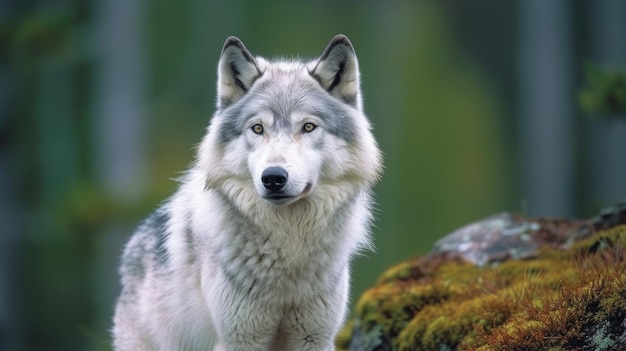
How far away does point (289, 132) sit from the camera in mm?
4570

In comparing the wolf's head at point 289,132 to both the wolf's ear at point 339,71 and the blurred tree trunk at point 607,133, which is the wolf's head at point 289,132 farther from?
the blurred tree trunk at point 607,133

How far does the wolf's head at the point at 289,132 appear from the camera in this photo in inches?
176

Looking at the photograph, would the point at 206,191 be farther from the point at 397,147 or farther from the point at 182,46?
the point at 182,46

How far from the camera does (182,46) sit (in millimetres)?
24312

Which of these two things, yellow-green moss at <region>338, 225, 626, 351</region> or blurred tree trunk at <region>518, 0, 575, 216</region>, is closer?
yellow-green moss at <region>338, 225, 626, 351</region>

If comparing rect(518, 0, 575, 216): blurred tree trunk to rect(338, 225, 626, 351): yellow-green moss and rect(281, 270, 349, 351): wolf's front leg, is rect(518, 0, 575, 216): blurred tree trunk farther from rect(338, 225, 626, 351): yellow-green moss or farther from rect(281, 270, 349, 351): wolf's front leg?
rect(281, 270, 349, 351): wolf's front leg

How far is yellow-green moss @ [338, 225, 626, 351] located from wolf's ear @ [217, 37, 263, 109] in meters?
1.87

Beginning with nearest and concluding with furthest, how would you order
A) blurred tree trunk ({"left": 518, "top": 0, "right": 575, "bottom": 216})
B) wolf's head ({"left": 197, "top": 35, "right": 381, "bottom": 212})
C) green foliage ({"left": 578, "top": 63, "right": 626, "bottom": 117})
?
wolf's head ({"left": 197, "top": 35, "right": 381, "bottom": 212}) < green foliage ({"left": 578, "top": 63, "right": 626, "bottom": 117}) < blurred tree trunk ({"left": 518, "top": 0, "right": 575, "bottom": 216})

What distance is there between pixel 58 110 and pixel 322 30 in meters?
7.48

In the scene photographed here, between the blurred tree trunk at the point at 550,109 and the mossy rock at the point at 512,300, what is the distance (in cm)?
1181

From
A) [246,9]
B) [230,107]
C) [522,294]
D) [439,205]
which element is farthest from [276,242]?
[246,9]

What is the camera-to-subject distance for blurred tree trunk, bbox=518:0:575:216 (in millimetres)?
17844

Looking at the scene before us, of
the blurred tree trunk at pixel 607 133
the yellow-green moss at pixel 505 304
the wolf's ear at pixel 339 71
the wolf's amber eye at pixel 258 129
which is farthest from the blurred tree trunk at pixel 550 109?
the wolf's amber eye at pixel 258 129

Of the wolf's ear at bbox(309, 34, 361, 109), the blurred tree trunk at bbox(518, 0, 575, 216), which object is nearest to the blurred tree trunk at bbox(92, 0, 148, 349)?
the blurred tree trunk at bbox(518, 0, 575, 216)
